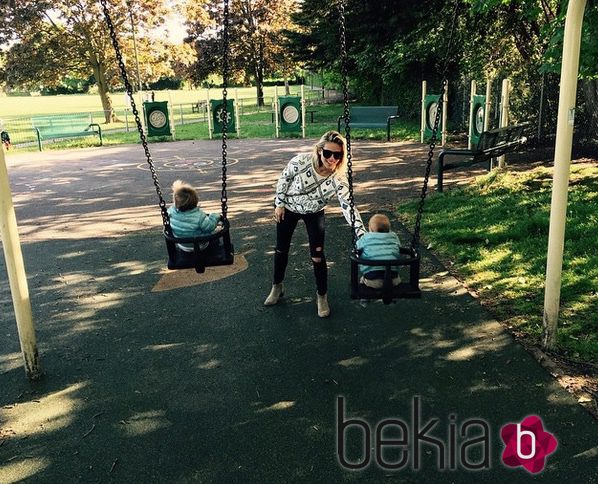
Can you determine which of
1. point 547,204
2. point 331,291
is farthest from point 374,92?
point 331,291

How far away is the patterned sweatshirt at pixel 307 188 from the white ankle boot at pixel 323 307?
0.84 m

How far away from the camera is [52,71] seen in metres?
29.7

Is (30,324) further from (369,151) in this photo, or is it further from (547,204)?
(369,151)

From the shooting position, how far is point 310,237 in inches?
181

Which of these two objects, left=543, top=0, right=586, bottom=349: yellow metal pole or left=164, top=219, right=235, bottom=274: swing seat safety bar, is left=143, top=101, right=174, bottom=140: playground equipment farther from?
left=543, top=0, right=586, bottom=349: yellow metal pole

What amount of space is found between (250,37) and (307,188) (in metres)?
35.0

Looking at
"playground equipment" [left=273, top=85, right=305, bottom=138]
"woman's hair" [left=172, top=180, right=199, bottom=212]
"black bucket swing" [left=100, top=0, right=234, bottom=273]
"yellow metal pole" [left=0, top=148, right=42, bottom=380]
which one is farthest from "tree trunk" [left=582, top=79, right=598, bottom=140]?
"yellow metal pole" [left=0, top=148, right=42, bottom=380]

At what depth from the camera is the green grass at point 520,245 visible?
15.1 ft

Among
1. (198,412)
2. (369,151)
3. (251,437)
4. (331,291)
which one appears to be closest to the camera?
(251,437)

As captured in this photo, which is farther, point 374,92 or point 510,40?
point 374,92

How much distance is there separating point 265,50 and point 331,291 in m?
34.3

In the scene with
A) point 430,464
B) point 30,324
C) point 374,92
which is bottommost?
point 430,464

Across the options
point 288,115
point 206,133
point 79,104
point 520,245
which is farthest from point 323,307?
point 79,104

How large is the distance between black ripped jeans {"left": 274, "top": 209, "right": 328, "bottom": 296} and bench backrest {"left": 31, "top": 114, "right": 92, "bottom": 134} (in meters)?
17.3
